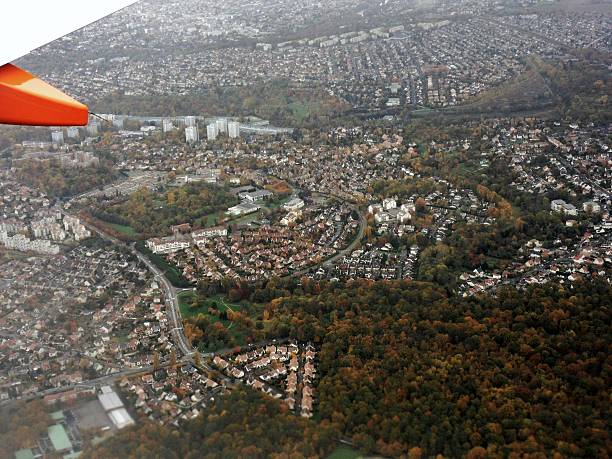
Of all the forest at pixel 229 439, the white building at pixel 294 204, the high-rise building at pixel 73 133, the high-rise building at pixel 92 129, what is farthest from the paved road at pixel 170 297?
the high-rise building at pixel 92 129

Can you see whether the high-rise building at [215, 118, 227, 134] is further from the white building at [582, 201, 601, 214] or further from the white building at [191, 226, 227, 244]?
the white building at [582, 201, 601, 214]

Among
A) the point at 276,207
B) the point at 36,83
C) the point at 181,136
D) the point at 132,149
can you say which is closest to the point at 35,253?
the point at 276,207

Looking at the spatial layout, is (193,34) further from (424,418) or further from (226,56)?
(424,418)

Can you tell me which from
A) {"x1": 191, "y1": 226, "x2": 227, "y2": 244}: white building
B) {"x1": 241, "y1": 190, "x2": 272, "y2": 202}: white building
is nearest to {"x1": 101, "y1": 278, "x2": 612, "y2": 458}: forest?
{"x1": 191, "y1": 226, "x2": 227, "y2": 244}: white building

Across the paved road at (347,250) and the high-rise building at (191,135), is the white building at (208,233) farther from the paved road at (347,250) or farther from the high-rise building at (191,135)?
the high-rise building at (191,135)

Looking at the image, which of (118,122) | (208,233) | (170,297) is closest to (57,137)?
(118,122)
